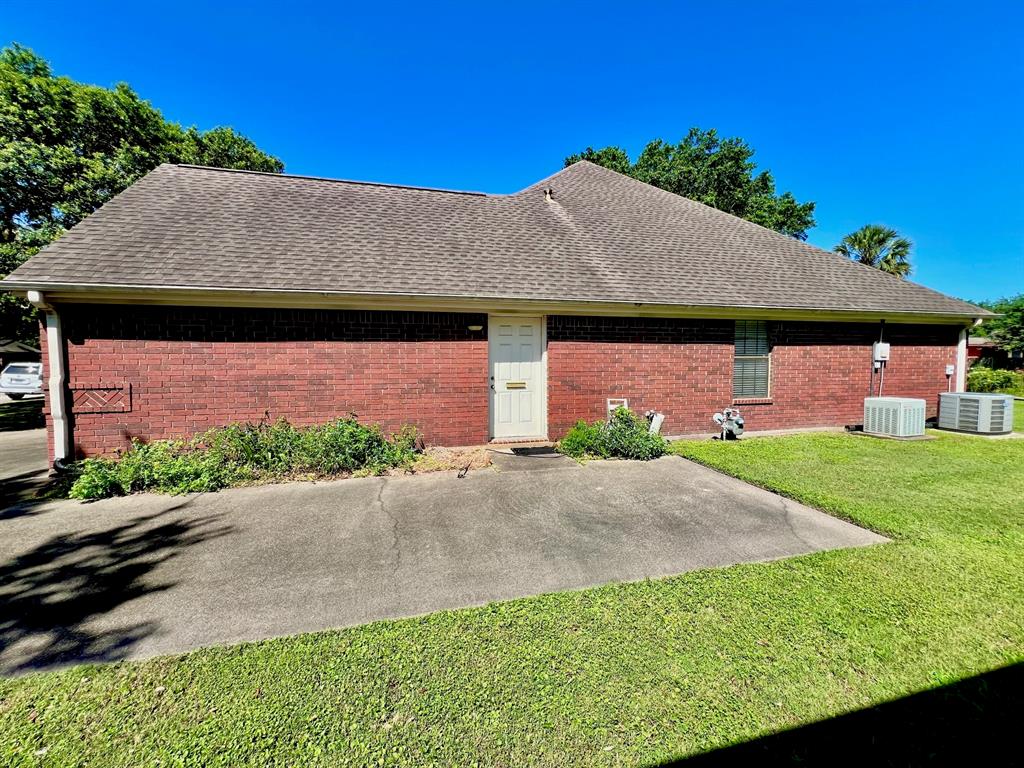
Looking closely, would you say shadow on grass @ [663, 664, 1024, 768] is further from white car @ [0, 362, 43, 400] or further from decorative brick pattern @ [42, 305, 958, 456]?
white car @ [0, 362, 43, 400]

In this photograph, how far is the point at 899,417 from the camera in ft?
28.9

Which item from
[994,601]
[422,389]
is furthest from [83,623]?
[994,601]

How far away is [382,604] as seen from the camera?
10.3ft

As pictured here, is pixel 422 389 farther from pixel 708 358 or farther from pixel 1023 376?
pixel 1023 376

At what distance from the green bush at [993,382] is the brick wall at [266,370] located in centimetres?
2280

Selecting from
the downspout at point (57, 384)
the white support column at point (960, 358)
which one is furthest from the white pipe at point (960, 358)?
the downspout at point (57, 384)

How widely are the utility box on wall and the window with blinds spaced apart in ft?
7.14

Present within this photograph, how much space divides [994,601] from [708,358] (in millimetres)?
6384

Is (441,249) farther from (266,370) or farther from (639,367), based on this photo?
(639,367)

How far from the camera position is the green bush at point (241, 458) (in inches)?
221

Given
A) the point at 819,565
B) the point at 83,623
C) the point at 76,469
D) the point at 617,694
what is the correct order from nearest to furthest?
the point at 617,694, the point at 83,623, the point at 819,565, the point at 76,469

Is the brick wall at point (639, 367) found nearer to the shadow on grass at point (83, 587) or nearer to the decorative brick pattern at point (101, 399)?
the shadow on grass at point (83, 587)

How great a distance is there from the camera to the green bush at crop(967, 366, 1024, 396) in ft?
60.3

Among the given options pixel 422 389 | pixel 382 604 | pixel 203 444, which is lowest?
pixel 382 604
